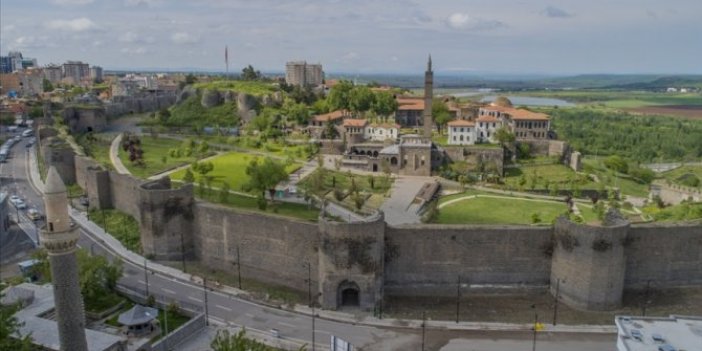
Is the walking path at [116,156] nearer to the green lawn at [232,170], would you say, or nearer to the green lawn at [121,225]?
the green lawn at [232,170]

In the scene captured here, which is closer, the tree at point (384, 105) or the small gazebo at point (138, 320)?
the small gazebo at point (138, 320)

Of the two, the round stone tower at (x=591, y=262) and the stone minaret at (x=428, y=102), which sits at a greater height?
the stone minaret at (x=428, y=102)

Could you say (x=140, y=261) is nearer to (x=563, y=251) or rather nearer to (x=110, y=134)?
(x=563, y=251)

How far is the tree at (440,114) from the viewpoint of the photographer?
306 ft

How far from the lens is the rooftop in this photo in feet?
78.1

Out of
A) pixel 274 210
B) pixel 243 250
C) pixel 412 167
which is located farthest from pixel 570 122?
pixel 243 250

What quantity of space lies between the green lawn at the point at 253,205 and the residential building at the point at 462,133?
1447 inches

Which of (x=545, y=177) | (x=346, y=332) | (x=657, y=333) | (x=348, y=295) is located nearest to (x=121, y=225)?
(x=348, y=295)

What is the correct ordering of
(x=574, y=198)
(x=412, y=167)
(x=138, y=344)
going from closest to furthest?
(x=138, y=344) → (x=574, y=198) → (x=412, y=167)

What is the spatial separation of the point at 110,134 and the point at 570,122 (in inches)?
5295

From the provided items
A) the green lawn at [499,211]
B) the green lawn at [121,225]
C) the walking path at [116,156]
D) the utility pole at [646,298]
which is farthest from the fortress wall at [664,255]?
the walking path at [116,156]

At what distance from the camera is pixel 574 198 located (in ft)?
210

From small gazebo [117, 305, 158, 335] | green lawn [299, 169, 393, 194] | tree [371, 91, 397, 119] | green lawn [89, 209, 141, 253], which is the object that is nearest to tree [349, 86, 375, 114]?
tree [371, 91, 397, 119]

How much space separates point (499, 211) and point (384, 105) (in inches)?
1781
